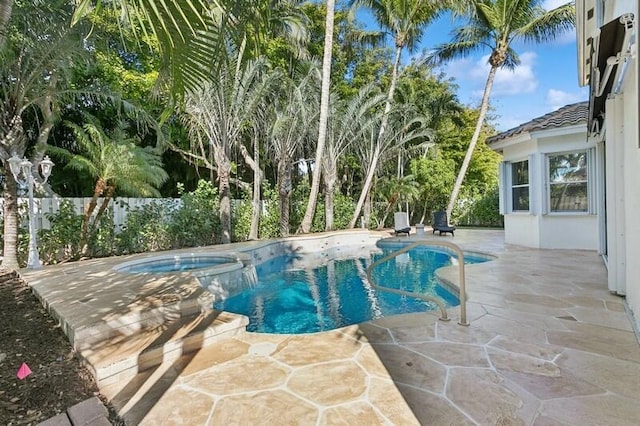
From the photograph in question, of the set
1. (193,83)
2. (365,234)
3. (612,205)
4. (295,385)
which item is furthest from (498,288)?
(365,234)

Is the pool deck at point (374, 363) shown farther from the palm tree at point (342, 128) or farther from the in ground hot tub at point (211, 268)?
the palm tree at point (342, 128)

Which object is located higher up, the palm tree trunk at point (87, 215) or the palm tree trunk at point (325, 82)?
the palm tree trunk at point (325, 82)

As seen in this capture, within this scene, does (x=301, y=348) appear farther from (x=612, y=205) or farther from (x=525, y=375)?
(x=612, y=205)

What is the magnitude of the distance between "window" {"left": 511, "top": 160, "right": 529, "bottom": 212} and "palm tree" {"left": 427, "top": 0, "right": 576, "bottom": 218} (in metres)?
5.91

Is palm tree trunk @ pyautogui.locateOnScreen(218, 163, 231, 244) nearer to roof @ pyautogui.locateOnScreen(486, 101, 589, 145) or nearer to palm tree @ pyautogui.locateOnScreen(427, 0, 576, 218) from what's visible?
roof @ pyautogui.locateOnScreen(486, 101, 589, 145)

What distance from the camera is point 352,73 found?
2181cm

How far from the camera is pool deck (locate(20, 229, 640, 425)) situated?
2430 millimetres

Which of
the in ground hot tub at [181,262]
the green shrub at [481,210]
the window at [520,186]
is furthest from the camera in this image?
the green shrub at [481,210]

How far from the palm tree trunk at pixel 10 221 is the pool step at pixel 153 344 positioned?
6437 millimetres

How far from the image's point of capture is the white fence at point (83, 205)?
8961 mm

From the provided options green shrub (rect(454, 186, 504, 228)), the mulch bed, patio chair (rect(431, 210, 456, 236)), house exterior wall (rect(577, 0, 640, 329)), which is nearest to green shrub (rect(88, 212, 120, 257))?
the mulch bed

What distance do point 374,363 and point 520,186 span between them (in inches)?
380

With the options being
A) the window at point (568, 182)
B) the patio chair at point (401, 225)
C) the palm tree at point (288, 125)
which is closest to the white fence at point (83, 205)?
the palm tree at point (288, 125)

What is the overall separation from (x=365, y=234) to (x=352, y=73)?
40.5 ft
